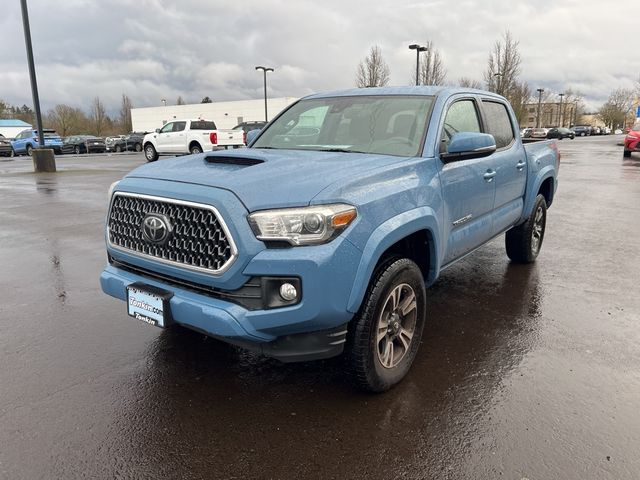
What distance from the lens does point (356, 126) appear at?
3998mm

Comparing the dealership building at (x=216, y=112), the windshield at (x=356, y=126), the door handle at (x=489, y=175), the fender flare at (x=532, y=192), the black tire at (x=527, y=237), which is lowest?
the black tire at (x=527, y=237)

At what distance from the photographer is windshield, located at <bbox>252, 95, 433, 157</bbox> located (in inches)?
146

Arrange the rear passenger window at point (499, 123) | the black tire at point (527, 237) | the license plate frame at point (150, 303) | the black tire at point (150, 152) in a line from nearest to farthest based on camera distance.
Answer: the license plate frame at point (150, 303), the rear passenger window at point (499, 123), the black tire at point (527, 237), the black tire at point (150, 152)

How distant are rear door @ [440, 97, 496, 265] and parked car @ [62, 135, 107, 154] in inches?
1655

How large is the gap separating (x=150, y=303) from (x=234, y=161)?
1042 mm

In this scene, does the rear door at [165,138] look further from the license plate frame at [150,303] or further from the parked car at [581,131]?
the parked car at [581,131]

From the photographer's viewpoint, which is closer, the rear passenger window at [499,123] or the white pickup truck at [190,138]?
the rear passenger window at [499,123]

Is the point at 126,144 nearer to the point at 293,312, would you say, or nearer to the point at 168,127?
the point at 168,127

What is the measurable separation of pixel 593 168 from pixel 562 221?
37.3 ft

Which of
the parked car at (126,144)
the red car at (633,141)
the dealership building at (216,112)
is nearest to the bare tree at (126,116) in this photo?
the dealership building at (216,112)

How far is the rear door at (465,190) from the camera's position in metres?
3.68

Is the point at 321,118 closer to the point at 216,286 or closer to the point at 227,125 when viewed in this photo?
the point at 216,286

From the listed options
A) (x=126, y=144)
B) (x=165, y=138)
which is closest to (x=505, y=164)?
(x=165, y=138)

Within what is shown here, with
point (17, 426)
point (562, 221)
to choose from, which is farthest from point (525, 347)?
point (562, 221)
